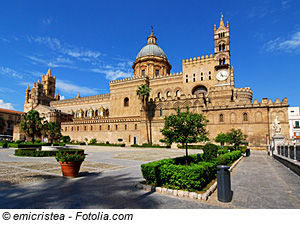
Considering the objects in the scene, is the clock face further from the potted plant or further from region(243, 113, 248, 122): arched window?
the potted plant

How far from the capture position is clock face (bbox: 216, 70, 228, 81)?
1645 inches

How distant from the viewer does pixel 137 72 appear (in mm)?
57406

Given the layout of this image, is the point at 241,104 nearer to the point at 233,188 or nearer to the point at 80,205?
the point at 233,188

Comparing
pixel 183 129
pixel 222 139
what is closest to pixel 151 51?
pixel 222 139

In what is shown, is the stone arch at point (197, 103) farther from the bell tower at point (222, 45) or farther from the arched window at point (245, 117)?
the bell tower at point (222, 45)

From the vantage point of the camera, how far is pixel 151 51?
5700 cm

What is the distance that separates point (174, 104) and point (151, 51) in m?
21.5

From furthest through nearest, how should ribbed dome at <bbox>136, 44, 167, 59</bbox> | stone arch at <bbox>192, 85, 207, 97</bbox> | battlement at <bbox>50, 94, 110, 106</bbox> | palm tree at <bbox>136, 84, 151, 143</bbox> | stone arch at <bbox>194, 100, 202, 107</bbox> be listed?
battlement at <bbox>50, 94, 110, 106</bbox> → ribbed dome at <bbox>136, 44, 167, 59</bbox> → stone arch at <bbox>192, 85, 207, 97</bbox> → palm tree at <bbox>136, 84, 151, 143</bbox> → stone arch at <bbox>194, 100, 202, 107</bbox>

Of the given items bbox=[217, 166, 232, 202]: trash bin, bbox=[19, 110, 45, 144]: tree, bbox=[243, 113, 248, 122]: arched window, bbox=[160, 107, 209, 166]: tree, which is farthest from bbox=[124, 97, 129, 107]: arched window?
bbox=[217, 166, 232, 202]: trash bin

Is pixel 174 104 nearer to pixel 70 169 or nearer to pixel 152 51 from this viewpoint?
pixel 152 51

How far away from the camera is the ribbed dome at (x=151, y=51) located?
5688 centimetres

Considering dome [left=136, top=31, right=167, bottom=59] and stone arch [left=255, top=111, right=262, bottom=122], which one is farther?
dome [left=136, top=31, right=167, bottom=59]

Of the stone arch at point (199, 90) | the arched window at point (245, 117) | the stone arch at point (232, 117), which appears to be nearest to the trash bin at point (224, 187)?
the stone arch at point (232, 117)
